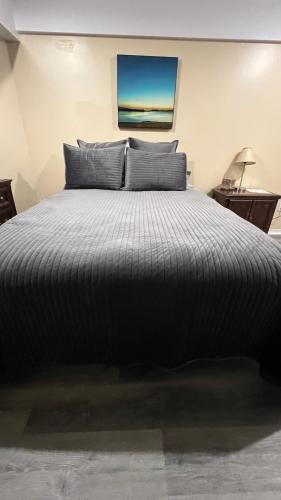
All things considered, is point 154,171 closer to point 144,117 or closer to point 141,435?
point 144,117

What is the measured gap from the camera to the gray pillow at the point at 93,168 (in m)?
1.98

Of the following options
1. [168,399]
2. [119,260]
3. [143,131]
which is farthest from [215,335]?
[143,131]

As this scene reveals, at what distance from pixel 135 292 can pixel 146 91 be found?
2.33 meters

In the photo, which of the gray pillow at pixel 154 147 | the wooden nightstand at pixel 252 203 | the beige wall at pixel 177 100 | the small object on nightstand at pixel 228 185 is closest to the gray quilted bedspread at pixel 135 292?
the gray pillow at pixel 154 147

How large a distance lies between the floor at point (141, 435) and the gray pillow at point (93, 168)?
149 centimetres

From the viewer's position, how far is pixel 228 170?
2.68 meters

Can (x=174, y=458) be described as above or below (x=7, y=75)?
below

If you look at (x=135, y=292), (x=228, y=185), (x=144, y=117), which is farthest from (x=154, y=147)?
(x=135, y=292)

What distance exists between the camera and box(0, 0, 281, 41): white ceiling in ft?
6.75

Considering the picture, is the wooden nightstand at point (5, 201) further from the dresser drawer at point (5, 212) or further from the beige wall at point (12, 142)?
the beige wall at point (12, 142)

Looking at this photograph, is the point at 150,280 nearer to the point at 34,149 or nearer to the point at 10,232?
the point at 10,232

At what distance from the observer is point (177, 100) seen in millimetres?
2377

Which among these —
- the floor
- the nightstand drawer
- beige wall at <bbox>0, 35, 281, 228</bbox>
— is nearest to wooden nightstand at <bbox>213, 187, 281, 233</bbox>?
the nightstand drawer

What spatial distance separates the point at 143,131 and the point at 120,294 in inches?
88.7
